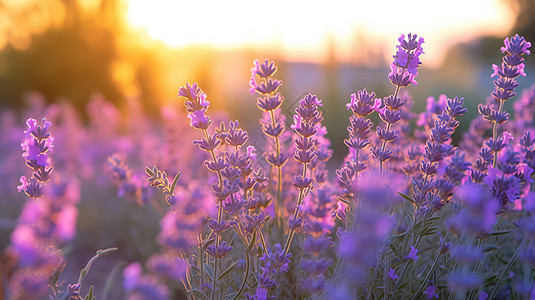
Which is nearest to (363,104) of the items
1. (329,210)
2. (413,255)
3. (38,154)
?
(329,210)

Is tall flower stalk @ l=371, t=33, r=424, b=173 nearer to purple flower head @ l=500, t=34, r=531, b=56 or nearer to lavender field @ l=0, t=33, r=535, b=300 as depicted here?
lavender field @ l=0, t=33, r=535, b=300

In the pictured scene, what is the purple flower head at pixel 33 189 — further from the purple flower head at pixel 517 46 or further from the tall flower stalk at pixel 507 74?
the purple flower head at pixel 517 46

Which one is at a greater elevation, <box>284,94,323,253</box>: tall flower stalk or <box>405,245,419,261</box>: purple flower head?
<box>284,94,323,253</box>: tall flower stalk

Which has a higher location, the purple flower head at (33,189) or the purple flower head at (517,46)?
the purple flower head at (517,46)

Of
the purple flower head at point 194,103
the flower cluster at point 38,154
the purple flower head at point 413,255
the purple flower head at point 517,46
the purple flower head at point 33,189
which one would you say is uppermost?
the purple flower head at point 517,46

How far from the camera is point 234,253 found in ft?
7.47

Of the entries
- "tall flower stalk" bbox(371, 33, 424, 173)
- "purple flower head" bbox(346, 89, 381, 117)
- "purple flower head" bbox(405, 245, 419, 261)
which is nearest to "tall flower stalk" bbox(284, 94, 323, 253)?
"purple flower head" bbox(346, 89, 381, 117)

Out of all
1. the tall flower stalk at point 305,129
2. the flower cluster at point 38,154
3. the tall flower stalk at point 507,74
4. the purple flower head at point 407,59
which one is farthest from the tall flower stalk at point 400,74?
the flower cluster at point 38,154

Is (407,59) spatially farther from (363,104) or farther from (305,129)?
(305,129)

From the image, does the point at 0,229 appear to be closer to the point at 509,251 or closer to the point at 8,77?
the point at 509,251

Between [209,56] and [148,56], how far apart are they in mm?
2068

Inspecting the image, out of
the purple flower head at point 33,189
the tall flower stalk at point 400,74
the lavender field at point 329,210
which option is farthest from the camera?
the tall flower stalk at point 400,74

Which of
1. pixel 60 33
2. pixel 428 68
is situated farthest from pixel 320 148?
pixel 428 68

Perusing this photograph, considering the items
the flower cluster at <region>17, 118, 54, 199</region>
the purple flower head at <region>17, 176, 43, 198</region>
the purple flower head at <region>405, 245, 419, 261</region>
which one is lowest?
the purple flower head at <region>405, 245, 419, 261</region>
